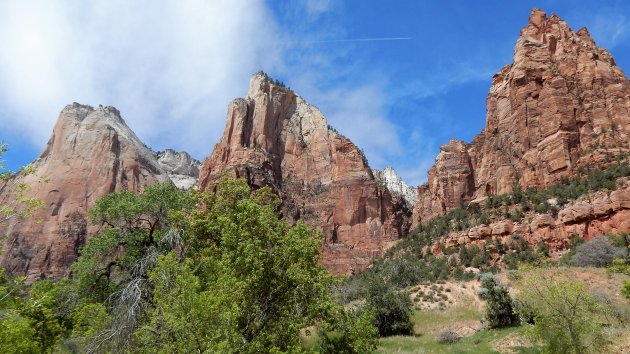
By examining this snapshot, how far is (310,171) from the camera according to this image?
123562mm

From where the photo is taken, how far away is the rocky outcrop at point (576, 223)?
57312 millimetres

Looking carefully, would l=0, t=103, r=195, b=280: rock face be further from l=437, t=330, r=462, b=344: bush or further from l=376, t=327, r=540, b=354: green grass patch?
l=437, t=330, r=462, b=344: bush

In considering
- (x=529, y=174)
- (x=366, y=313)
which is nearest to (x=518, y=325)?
(x=366, y=313)

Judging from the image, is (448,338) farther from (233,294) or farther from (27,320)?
(27,320)

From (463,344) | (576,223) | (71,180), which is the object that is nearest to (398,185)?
(71,180)

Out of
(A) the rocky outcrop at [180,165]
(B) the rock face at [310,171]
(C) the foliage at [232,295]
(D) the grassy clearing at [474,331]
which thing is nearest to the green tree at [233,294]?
(C) the foliage at [232,295]

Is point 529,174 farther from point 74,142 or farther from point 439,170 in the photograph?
point 74,142

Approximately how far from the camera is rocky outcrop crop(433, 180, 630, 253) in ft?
188

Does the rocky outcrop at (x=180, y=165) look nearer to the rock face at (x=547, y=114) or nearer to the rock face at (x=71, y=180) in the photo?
the rock face at (x=71, y=180)

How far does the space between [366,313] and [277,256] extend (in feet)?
9.98

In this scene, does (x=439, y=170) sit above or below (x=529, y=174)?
above

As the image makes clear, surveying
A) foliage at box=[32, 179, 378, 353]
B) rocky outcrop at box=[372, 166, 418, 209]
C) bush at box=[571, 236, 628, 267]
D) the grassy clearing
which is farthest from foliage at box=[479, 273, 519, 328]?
rocky outcrop at box=[372, 166, 418, 209]

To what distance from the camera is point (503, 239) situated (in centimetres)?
6500

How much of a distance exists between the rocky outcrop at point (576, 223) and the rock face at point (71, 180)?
79.0 m
